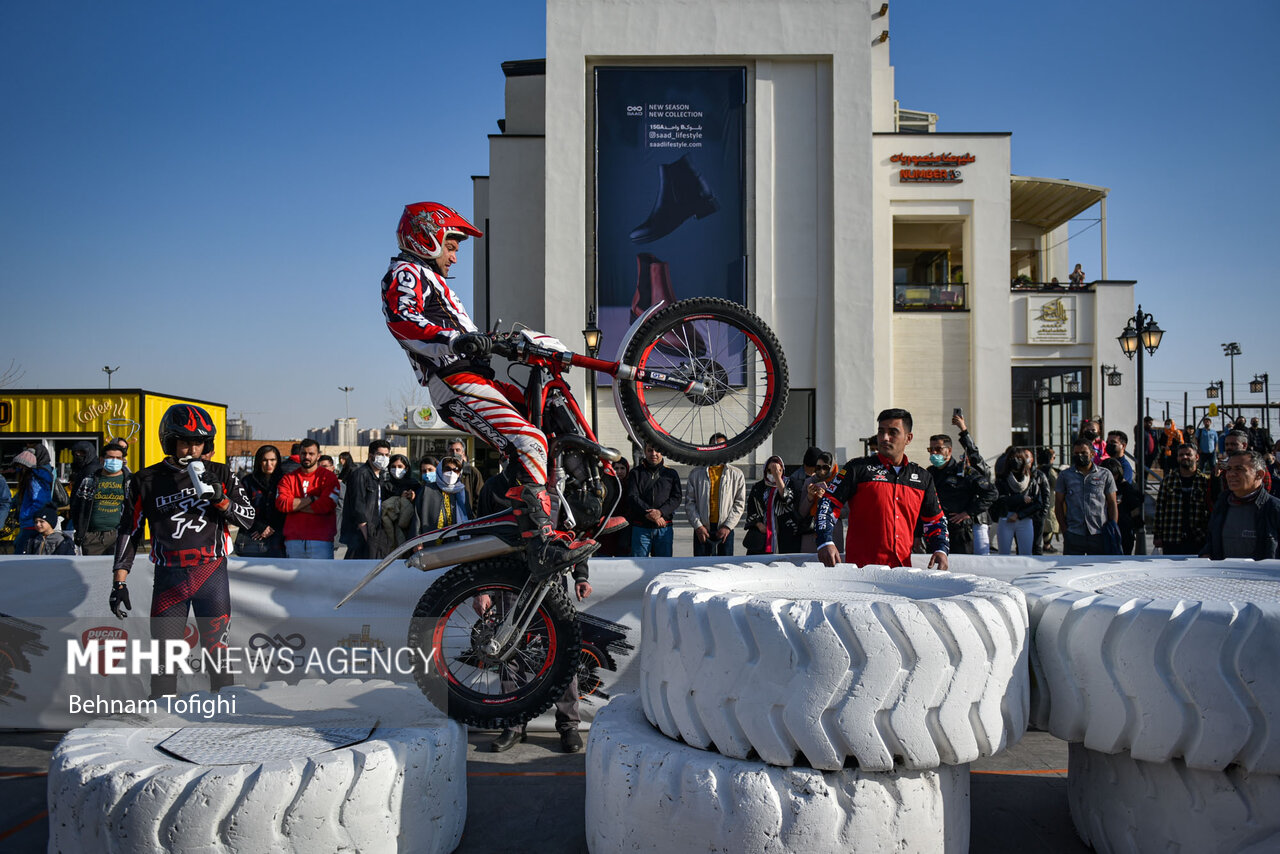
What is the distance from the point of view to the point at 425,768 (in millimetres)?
3246

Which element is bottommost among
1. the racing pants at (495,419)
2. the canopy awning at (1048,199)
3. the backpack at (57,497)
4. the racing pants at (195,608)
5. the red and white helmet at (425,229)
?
the racing pants at (195,608)

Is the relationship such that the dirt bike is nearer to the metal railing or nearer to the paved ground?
the paved ground

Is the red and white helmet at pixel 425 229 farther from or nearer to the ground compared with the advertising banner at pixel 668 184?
nearer to the ground

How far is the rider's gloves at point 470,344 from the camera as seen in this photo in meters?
4.19

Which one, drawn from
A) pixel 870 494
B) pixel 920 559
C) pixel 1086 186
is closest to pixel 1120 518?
pixel 920 559

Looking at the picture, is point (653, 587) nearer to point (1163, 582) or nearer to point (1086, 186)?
point (1163, 582)

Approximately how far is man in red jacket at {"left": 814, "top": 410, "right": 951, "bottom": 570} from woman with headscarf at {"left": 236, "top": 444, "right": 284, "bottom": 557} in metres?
4.89

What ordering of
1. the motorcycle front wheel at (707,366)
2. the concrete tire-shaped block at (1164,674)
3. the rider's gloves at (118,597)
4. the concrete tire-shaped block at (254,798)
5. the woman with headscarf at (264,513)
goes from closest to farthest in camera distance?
1. the concrete tire-shaped block at (1164,674)
2. the concrete tire-shaped block at (254,798)
3. the motorcycle front wheel at (707,366)
4. the rider's gloves at (118,597)
5. the woman with headscarf at (264,513)

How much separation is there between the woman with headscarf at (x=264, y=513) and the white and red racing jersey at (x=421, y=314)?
11.7ft

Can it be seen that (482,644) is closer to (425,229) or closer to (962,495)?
(425,229)

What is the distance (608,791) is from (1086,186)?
26.4 meters

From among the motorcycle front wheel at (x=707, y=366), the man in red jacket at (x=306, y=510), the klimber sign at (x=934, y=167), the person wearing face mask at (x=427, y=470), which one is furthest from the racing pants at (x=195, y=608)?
the klimber sign at (x=934, y=167)

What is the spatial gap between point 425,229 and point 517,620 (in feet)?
6.92

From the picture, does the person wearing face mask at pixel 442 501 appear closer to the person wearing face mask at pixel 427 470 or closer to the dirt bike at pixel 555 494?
the person wearing face mask at pixel 427 470
